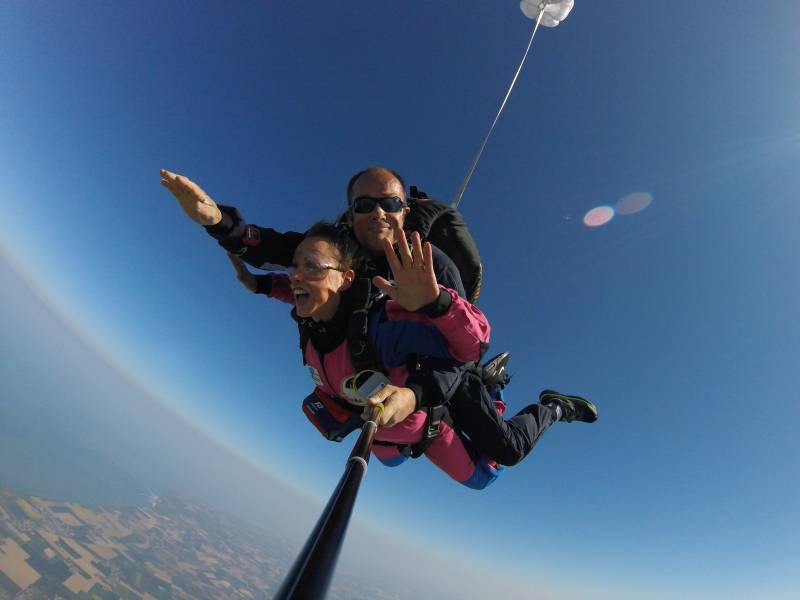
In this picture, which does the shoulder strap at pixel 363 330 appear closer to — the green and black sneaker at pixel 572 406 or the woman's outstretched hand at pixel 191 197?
the woman's outstretched hand at pixel 191 197

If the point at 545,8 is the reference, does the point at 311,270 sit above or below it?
below

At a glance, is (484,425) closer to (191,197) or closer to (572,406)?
(572,406)

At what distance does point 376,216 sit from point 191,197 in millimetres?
954

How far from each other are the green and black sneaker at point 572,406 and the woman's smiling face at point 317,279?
2512 mm

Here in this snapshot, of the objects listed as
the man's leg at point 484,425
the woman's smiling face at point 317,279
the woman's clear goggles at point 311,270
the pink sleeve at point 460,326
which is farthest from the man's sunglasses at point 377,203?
the man's leg at point 484,425

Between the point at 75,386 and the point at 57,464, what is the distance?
110 metres

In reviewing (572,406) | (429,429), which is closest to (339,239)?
(429,429)

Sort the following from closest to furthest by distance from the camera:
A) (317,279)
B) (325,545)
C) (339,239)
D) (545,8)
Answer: (325,545) → (317,279) → (339,239) → (545,8)

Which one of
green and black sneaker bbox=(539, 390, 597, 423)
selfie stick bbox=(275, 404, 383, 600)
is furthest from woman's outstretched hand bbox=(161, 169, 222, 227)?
green and black sneaker bbox=(539, 390, 597, 423)

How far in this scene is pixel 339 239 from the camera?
1989mm

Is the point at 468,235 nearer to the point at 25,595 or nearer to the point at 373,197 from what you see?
the point at 373,197

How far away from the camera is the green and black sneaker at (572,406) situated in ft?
11.2

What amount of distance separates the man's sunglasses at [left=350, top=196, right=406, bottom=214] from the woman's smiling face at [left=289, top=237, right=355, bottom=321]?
13.6 inches

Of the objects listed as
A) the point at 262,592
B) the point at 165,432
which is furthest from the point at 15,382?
the point at 262,592
